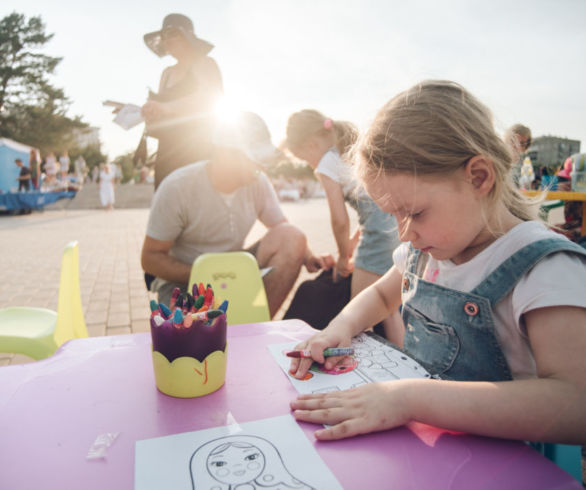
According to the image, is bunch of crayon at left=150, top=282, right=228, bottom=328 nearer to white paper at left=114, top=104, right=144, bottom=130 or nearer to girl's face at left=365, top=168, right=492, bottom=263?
girl's face at left=365, top=168, right=492, bottom=263

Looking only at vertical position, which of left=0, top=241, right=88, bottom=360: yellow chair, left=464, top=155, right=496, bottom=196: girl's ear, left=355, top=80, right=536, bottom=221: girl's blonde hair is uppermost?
left=355, top=80, right=536, bottom=221: girl's blonde hair

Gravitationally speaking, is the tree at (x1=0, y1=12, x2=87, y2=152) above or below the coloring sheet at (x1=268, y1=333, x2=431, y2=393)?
above

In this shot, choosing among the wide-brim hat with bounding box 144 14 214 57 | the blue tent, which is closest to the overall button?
the wide-brim hat with bounding box 144 14 214 57

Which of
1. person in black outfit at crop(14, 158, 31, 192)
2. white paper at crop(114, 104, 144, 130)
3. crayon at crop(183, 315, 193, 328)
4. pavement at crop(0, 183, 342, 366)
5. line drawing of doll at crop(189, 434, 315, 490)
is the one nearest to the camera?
line drawing of doll at crop(189, 434, 315, 490)

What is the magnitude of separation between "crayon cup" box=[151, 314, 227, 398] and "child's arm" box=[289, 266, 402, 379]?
0.21m

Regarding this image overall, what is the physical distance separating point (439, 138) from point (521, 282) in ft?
1.12

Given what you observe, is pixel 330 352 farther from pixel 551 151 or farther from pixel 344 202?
pixel 551 151

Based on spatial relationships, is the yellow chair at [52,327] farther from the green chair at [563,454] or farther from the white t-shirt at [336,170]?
the green chair at [563,454]

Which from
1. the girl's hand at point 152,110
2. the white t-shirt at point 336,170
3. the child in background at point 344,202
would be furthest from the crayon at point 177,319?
the girl's hand at point 152,110

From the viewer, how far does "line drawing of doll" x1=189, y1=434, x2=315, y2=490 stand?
58 centimetres

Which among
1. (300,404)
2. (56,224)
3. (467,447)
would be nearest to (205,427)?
(300,404)

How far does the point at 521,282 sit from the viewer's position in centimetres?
79

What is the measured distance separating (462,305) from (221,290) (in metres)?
0.99

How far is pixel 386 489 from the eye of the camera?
569 millimetres
